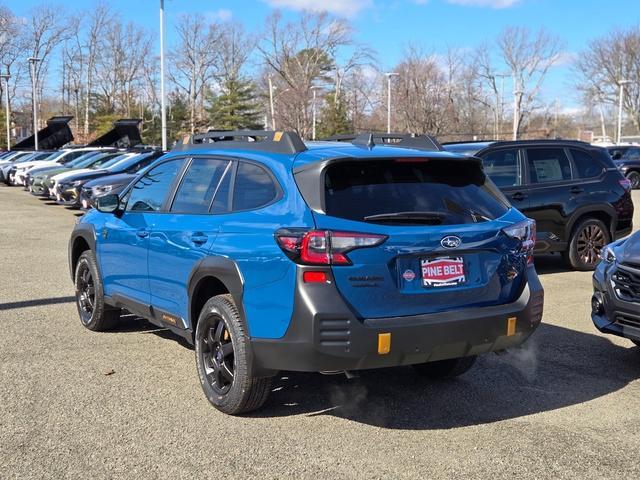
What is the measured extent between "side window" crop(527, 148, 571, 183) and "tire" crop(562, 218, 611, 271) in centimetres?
73

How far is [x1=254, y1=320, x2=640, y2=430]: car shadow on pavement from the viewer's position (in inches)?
172

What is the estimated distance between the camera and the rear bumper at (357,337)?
367 cm

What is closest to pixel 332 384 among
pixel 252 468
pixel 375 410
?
pixel 375 410

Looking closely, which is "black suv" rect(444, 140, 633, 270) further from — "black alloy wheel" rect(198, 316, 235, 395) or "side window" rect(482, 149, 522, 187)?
"black alloy wheel" rect(198, 316, 235, 395)

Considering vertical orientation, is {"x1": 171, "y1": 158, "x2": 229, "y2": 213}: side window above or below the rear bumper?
above

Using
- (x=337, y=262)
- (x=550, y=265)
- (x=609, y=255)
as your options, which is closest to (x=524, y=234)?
(x=337, y=262)

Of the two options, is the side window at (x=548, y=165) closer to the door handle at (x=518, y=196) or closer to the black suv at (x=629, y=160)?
the door handle at (x=518, y=196)

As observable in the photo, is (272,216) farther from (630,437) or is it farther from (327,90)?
(327,90)

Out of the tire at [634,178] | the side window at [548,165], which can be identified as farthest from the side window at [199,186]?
the tire at [634,178]

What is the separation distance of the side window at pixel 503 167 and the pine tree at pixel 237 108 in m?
54.6

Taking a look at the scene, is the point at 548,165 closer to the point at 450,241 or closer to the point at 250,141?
the point at 250,141

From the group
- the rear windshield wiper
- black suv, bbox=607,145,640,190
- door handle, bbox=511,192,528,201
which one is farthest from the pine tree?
the rear windshield wiper

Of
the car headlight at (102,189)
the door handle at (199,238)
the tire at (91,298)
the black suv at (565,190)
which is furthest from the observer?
the car headlight at (102,189)

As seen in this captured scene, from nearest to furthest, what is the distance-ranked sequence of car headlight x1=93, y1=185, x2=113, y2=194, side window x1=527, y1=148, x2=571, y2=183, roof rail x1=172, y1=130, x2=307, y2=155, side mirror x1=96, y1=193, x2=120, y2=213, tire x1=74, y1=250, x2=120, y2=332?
1. roof rail x1=172, y1=130, x2=307, y2=155
2. side mirror x1=96, y1=193, x2=120, y2=213
3. tire x1=74, y1=250, x2=120, y2=332
4. side window x1=527, y1=148, x2=571, y2=183
5. car headlight x1=93, y1=185, x2=113, y2=194
